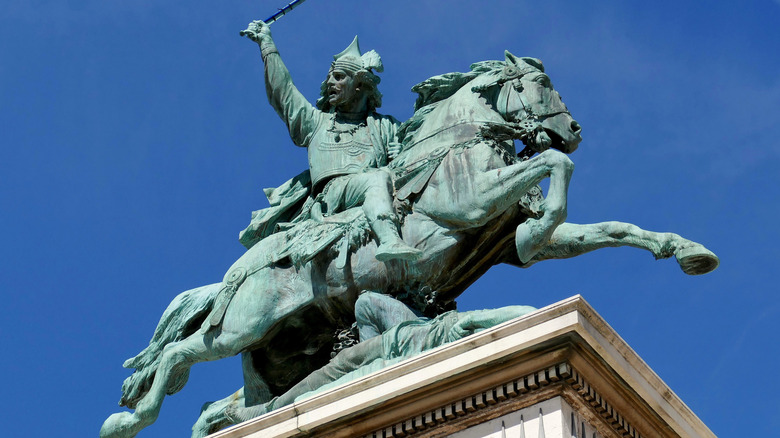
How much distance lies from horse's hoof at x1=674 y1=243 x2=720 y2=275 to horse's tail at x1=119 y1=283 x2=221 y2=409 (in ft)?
15.3

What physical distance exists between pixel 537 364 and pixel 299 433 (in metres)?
2.12

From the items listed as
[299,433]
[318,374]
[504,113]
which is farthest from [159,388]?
[504,113]

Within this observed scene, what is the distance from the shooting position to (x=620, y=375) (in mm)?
12914

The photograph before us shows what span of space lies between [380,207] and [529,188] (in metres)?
1.42

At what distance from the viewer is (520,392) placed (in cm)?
1286

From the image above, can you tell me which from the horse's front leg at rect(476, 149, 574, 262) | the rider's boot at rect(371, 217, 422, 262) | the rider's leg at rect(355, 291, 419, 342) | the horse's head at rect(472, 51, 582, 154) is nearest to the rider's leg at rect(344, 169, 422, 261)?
the rider's boot at rect(371, 217, 422, 262)

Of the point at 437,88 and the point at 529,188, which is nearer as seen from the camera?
the point at 529,188

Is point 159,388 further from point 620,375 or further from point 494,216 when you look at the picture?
point 620,375

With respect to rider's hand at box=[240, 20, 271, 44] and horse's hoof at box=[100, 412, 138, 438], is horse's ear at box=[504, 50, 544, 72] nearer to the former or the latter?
rider's hand at box=[240, 20, 271, 44]

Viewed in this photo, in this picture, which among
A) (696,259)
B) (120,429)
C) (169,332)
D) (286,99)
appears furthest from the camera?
(286,99)

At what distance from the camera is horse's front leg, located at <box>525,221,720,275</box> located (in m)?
15.2

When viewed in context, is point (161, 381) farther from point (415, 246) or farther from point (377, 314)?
point (415, 246)

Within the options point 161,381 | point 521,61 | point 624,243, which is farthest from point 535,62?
point 161,381

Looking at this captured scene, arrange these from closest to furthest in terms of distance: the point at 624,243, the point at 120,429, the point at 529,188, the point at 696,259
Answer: the point at 696,259 → the point at 529,188 → the point at 624,243 → the point at 120,429
